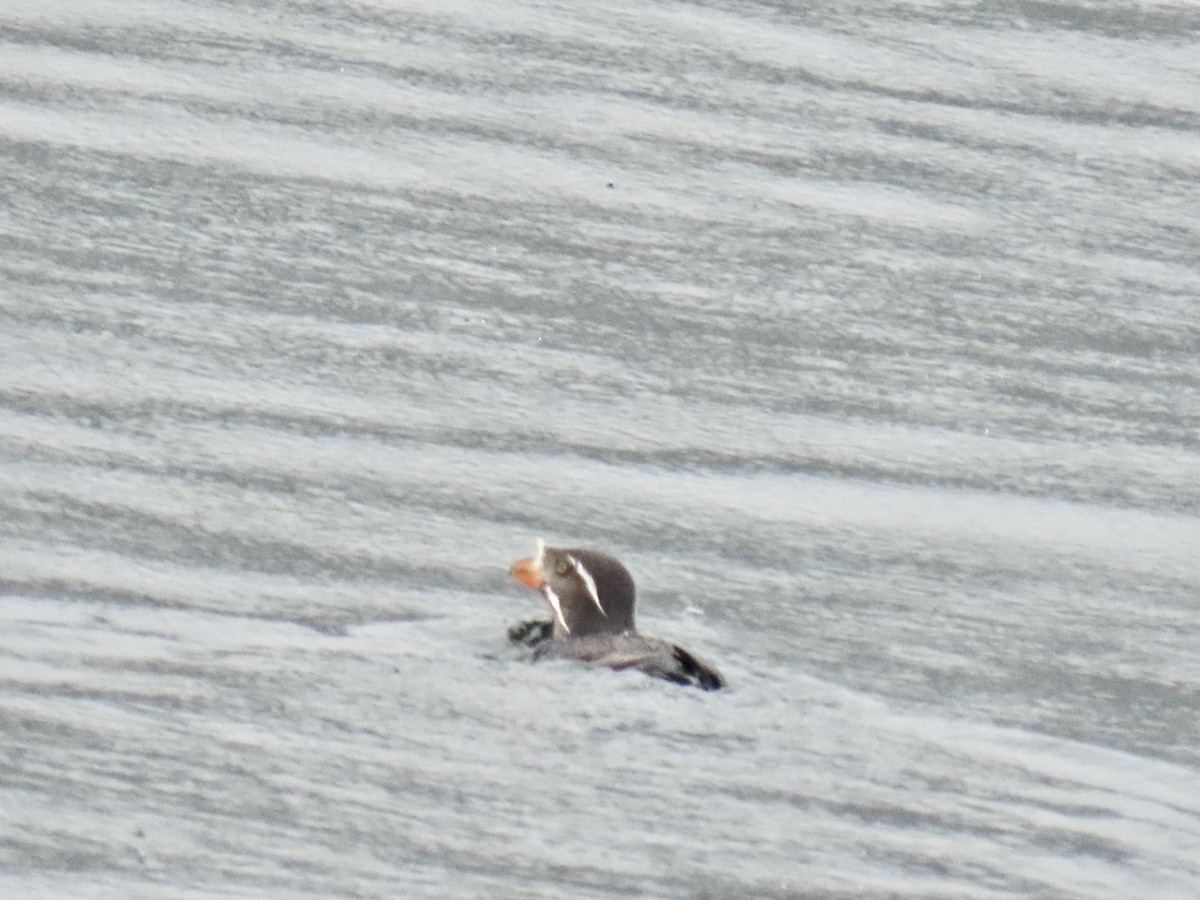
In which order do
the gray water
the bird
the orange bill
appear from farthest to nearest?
1. the orange bill
2. the bird
3. the gray water

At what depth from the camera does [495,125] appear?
19.2ft

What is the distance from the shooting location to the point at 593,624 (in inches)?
176

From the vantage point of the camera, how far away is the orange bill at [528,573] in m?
4.71

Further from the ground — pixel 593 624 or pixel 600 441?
pixel 600 441

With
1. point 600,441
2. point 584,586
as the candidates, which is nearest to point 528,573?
point 584,586

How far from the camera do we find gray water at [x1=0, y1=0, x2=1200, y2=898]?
3.98 metres

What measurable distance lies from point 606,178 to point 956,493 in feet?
3.68

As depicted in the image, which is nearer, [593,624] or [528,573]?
[593,624]

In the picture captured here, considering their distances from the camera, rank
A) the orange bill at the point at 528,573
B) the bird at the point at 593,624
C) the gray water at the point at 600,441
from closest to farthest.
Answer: the gray water at the point at 600,441 → the bird at the point at 593,624 → the orange bill at the point at 528,573

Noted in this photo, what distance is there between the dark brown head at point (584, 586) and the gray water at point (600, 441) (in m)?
0.06

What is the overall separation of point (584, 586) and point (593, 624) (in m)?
0.10

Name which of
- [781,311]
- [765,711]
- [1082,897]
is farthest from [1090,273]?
[1082,897]

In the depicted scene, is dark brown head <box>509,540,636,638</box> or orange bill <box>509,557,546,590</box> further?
orange bill <box>509,557,546,590</box>

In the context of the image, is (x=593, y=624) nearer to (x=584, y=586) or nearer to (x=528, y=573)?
(x=584, y=586)
